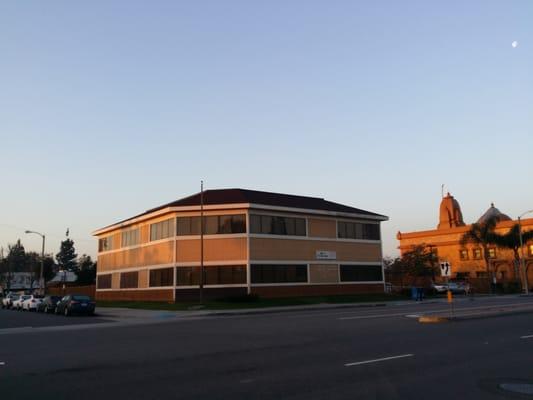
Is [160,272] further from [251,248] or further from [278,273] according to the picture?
[278,273]

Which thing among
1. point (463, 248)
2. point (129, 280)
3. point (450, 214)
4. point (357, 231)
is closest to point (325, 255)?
point (357, 231)

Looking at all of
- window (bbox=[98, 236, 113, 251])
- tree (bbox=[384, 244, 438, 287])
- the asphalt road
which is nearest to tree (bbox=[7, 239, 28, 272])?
window (bbox=[98, 236, 113, 251])

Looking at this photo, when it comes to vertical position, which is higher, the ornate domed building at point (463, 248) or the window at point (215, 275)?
the ornate domed building at point (463, 248)

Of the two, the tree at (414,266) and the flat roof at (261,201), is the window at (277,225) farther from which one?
the tree at (414,266)

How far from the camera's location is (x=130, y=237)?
55719mm

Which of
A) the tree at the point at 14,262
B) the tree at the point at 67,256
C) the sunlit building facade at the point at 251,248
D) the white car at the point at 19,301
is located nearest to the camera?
the sunlit building facade at the point at 251,248

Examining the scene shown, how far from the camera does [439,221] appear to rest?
100 meters

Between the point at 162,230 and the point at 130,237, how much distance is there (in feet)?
29.9

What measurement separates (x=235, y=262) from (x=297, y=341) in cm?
3003

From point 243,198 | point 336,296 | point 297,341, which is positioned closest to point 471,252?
point 336,296

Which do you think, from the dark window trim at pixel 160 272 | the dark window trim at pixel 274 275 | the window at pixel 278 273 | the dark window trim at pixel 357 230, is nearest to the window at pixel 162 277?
the dark window trim at pixel 160 272

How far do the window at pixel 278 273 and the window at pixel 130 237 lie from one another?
1568 cm

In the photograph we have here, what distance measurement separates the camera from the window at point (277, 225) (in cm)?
4581

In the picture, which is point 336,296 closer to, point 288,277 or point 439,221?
point 288,277
